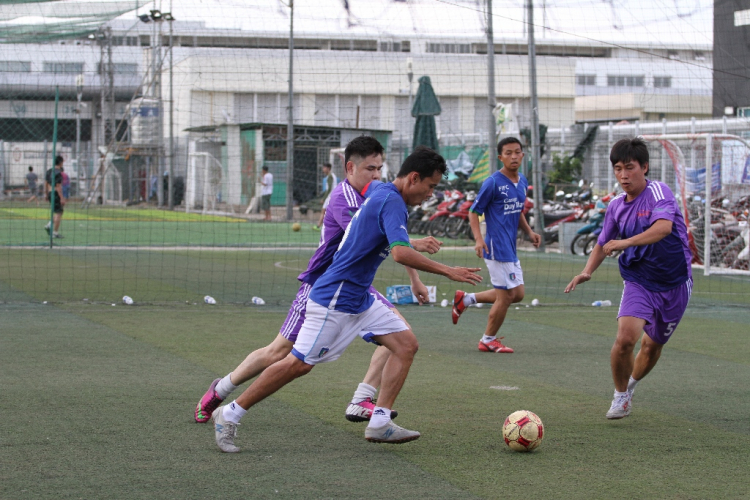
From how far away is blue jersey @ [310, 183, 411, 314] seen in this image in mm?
5051

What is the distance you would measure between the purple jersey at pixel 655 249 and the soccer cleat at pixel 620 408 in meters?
0.73

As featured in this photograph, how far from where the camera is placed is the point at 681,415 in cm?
608

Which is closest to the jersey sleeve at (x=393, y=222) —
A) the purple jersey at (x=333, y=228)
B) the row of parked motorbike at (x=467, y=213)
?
the purple jersey at (x=333, y=228)

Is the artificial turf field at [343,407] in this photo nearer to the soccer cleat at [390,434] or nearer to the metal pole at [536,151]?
the soccer cleat at [390,434]

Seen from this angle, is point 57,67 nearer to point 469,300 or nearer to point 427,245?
point 469,300

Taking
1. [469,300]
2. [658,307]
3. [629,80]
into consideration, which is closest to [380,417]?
[658,307]

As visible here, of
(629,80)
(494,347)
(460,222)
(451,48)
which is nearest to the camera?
(494,347)

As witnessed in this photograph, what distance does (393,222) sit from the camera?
4.98 m

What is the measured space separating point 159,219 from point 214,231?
209cm

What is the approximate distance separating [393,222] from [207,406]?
65.1 inches

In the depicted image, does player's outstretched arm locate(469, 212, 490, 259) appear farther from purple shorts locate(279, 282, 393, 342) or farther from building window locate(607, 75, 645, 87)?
building window locate(607, 75, 645, 87)

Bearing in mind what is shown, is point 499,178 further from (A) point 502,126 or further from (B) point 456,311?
(A) point 502,126

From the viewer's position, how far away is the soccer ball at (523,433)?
5.01m

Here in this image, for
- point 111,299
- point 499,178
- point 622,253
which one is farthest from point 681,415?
point 111,299
